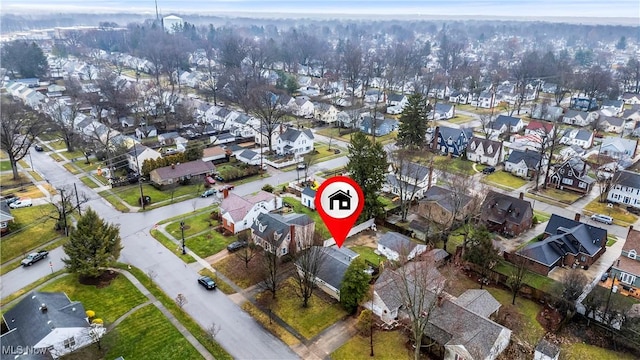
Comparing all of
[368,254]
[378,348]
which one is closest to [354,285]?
[378,348]

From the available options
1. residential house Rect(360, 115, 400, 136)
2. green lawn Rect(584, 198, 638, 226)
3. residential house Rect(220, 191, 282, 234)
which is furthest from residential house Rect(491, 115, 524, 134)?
residential house Rect(220, 191, 282, 234)

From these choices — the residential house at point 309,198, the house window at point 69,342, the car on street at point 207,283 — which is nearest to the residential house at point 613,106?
the residential house at point 309,198

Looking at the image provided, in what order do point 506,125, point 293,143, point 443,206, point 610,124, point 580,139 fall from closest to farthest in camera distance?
point 443,206 < point 293,143 < point 580,139 < point 506,125 < point 610,124

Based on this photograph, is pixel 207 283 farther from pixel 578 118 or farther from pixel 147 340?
pixel 578 118

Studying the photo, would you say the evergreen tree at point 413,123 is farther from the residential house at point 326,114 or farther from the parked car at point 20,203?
the parked car at point 20,203

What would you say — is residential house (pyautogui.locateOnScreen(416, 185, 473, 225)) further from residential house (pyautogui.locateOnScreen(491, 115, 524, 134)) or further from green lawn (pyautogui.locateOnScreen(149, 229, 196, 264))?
residential house (pyautogui.locateOnScreen(491, 115, 524, 134))

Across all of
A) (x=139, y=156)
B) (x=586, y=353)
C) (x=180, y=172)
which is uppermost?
(x=139, y=156)
